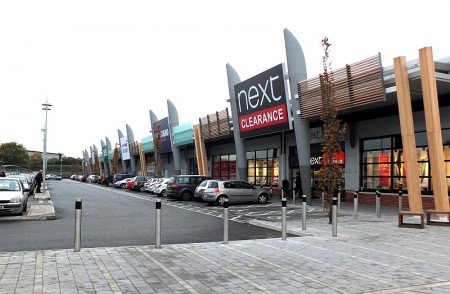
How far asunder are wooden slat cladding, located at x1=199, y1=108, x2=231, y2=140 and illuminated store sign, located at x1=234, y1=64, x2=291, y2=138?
3482mm

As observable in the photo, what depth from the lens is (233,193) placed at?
76.6ft

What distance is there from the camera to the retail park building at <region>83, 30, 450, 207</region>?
62.3 feet

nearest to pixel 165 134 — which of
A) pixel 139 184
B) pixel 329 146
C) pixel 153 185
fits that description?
pixel 139 184

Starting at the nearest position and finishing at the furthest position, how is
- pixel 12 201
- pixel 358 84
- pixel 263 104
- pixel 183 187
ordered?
1. pixel 12 201
2. pixel 358 84
3. pixel 263 104
4. pixel 183 187

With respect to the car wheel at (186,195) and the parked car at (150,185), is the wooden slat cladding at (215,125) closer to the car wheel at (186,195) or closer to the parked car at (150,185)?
the parked car at (150,185)

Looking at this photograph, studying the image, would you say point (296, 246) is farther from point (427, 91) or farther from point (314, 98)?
point (314, 98)

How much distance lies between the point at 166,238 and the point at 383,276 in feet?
19.1

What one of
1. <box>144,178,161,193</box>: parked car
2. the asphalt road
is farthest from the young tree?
<box>144,178,161,193</box>: parked car

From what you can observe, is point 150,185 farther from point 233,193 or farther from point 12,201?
point 12,201

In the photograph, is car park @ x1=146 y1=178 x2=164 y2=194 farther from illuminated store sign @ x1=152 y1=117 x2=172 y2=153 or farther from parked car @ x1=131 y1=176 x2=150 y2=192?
illuminated store sign @ x1=152 y1=117 x2=172 y2=153

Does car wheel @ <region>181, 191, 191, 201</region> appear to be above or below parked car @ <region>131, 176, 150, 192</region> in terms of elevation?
below

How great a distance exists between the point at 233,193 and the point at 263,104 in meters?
6.68

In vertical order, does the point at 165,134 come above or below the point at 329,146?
above

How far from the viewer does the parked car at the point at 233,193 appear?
23000 millimetres
